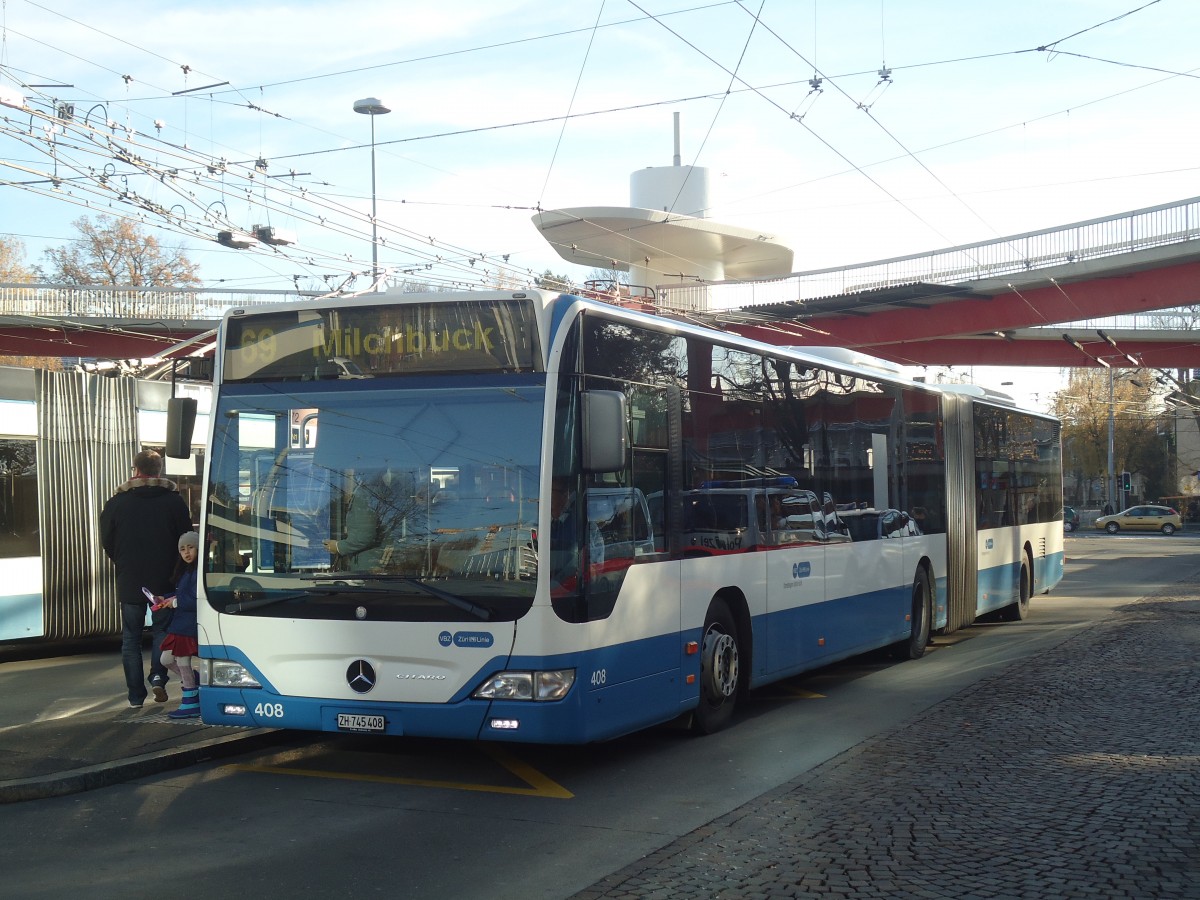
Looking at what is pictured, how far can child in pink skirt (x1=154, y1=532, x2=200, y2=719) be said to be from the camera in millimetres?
9781

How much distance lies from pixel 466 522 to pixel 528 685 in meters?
0.99

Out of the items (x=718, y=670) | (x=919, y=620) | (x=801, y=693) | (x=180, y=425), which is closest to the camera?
(x=180, y=425)

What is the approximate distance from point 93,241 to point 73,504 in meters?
49.5

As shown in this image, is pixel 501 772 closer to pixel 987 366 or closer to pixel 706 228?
pixel 987 366

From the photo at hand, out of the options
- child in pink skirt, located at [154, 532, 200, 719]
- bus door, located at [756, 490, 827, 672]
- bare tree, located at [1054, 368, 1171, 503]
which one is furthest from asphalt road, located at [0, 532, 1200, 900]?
bare tree, located at [1054, 368, 1171, 503]

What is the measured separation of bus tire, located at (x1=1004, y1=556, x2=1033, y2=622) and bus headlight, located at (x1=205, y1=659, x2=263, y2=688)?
1354 centimetres

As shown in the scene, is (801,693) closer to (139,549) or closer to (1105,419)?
(139,549)

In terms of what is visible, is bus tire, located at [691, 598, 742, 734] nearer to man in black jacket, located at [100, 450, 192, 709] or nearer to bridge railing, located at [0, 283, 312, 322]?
man in black jacket, located at [100, 450, 192, 709]

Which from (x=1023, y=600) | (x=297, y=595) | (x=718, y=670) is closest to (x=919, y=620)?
(x=1023, y=600)

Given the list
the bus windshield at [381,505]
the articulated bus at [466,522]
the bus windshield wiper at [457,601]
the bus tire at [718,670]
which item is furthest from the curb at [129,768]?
the bus tire at [718,670]

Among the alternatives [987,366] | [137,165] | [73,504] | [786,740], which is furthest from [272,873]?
[987,366]

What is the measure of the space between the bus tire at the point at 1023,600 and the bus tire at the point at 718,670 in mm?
10399

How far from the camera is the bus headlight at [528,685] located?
7.52m

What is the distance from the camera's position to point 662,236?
4991cm
